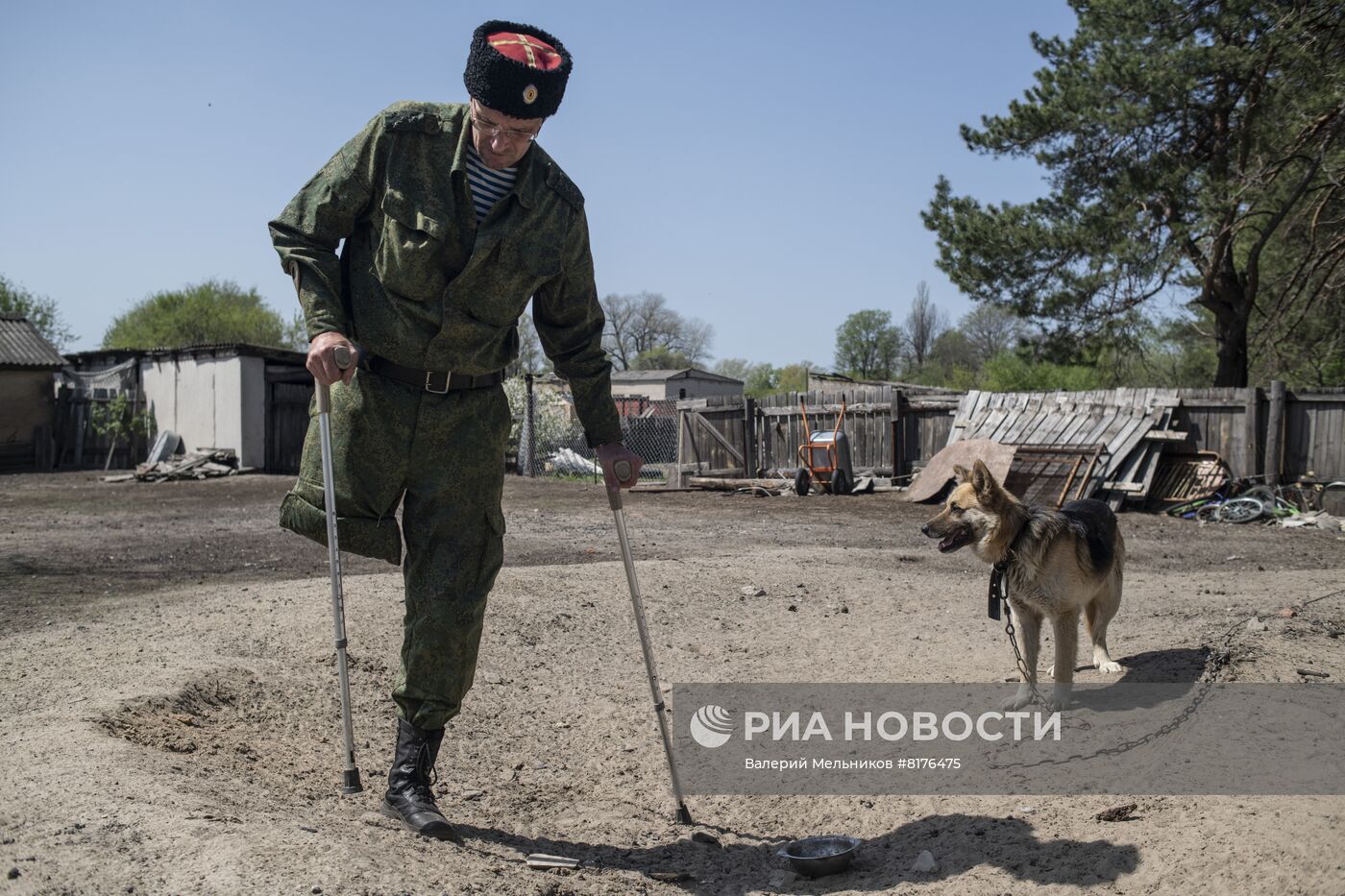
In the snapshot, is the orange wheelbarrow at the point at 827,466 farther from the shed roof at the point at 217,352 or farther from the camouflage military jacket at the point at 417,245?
the camouflage military jacket at the point at 417,245

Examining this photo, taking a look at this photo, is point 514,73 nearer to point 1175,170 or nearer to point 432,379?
point 432,379

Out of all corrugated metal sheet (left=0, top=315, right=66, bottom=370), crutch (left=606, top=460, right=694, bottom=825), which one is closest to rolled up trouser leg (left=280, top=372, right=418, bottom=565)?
crutch (left=606, top=460, right=694, bottom=825)

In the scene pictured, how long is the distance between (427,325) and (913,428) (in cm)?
1767

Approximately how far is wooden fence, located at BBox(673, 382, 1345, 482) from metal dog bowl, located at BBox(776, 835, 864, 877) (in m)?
15.0

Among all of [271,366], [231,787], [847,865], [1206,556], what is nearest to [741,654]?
[847,865]

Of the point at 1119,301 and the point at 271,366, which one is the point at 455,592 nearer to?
the point at 1119,301

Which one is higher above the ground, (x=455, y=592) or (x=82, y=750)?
(x=455, y=592)

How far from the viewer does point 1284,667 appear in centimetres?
496

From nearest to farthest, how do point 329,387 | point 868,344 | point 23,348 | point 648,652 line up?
point 329,387, point 648,652, point 23,348, point 868,344

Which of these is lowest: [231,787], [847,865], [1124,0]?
[847,865]

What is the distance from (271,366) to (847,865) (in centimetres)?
2745

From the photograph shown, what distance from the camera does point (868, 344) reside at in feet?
276

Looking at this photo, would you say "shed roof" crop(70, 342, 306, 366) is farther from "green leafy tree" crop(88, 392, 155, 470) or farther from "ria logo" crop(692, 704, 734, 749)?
"ria logo" crop(692, 704, 734, 749)

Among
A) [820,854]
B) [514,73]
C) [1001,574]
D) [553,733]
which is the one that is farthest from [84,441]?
[820,854]
